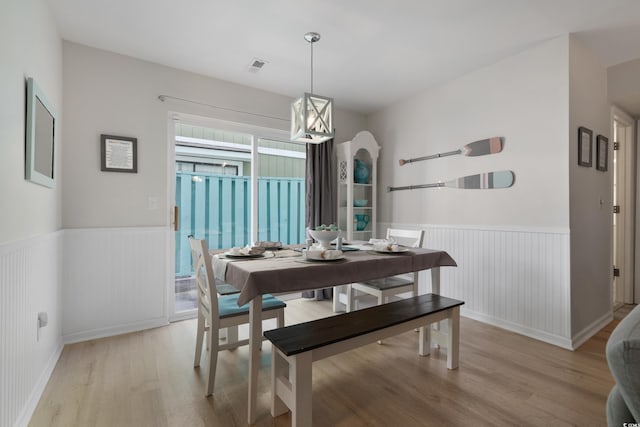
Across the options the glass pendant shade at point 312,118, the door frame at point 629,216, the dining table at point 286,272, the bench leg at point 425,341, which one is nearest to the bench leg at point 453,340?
the bench leg at point 425,341

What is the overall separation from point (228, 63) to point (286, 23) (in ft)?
2.81

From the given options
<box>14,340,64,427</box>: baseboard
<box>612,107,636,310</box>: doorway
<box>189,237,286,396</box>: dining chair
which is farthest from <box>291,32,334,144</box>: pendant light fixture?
<box>612,107,636,310</box>: doorway

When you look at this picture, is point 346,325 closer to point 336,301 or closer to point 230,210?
point 336,301

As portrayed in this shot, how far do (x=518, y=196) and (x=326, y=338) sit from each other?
7.42ft

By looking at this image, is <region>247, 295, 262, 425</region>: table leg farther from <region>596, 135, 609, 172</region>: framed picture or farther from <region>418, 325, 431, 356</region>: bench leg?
<region>596, 135, 609, 172</region>: framed picture

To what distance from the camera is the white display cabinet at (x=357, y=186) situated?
3.89 m

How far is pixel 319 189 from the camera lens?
12.8ft

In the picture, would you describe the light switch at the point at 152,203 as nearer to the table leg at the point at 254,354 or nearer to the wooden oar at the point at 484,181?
the table leg at the point at 254,354

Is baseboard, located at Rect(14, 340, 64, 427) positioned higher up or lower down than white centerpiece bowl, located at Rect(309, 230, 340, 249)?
lower down

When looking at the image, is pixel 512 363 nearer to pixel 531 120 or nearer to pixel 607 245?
pixel 607 245

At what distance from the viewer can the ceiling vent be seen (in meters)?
2.85

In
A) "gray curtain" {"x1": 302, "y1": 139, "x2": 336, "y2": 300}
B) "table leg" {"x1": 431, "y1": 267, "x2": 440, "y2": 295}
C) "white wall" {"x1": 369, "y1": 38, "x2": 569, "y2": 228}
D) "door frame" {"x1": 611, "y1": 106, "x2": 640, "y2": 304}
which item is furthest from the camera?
"gray curtain" {"x1": 302, "y1": 139, "x2": 336, "y2": 300}

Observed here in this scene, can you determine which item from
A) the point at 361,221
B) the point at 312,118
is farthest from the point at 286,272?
the point at 361,221

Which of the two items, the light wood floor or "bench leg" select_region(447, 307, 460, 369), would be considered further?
"bench leg" select_region(447, 307, 460, 369)
